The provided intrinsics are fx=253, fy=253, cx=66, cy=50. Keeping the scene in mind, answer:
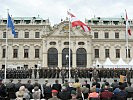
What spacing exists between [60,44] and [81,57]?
5.22 m

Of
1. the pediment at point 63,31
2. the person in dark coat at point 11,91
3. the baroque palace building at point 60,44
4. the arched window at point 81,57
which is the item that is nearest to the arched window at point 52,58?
the baroque palace building at point 60,44

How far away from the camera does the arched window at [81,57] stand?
174 feet

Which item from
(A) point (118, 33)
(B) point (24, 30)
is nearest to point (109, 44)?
(A) point (118, 33)

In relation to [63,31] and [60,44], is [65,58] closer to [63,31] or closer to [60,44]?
[60,44]

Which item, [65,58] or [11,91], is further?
[65,58]

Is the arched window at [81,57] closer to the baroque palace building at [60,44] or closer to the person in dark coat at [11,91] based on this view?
the baroque palace building at [60,44]

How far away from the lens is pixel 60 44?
53.6 m

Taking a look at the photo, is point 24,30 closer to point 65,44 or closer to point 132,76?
point 65,44

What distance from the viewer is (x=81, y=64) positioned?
53.0 m

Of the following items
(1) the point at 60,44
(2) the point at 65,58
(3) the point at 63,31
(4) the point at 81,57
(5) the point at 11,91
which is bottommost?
(5) the point at 11,91

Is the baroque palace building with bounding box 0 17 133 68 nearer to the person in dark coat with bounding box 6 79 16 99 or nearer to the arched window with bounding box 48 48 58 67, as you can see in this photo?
the arched window with bounding box 48 48 58 67

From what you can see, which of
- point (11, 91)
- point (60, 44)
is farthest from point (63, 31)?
point (11, 91)

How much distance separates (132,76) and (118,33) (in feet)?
76.8

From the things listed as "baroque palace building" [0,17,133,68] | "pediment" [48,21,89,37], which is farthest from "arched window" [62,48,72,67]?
"pediment" [48,21,89,37]
